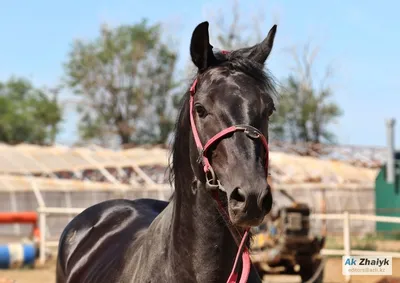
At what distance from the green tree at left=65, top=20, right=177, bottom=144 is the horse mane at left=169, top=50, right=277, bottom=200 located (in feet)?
140

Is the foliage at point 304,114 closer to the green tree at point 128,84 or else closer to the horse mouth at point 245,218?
the green tree at point 128,84

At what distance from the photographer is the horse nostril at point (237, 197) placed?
261 cm

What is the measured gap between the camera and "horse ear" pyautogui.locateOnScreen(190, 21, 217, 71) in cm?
302

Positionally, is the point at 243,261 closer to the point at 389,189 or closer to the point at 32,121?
the point at 389,189

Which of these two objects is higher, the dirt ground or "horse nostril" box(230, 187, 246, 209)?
"horse nostril" box(230, 187, 246, 209)

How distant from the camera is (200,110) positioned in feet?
9.78

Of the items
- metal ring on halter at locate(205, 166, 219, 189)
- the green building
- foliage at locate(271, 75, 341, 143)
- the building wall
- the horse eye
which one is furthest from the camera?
foliage at locate(271, 75, 341, 143)

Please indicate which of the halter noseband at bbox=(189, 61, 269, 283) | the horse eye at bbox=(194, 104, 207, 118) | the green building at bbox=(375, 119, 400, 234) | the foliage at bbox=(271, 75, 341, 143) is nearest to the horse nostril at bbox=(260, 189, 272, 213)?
the halter noseband at bbox=(189, 61, 269, 283)

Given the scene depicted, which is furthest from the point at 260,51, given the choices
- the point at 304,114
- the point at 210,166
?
the point at 304,114

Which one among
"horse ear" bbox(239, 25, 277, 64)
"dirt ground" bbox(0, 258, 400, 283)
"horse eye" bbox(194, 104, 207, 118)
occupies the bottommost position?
"dirt ground" bbox(0, 258, 400, 283)

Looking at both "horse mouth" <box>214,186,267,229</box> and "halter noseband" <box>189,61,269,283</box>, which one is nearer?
"horse mouth" <box>214,186,267,229</box>

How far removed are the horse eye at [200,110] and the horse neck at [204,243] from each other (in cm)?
31

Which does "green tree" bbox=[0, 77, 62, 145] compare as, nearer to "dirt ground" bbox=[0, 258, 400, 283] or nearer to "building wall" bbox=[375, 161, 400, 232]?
"building wall" bbox=[375, 161, 400, 232]

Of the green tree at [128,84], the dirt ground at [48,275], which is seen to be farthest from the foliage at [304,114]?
the dirt ground at [48,275]
